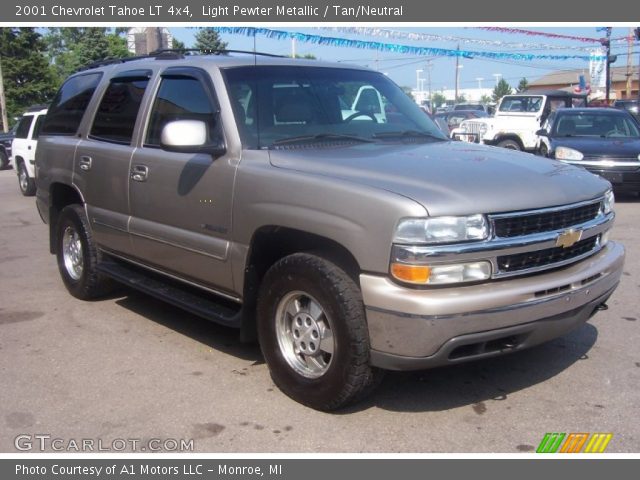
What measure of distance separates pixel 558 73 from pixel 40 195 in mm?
88808

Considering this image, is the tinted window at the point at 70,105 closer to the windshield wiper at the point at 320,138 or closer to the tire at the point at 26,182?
Result: the windshield wiper at the point at 320,138

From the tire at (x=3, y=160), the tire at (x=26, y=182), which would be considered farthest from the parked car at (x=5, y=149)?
the tire at (x=26, y=182)

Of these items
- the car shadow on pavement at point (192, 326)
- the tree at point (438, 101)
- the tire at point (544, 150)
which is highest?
the tree at point (438, 101)

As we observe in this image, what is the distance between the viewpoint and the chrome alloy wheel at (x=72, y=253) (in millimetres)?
6152

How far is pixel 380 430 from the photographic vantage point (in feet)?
11.8

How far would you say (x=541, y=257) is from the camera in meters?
3.57

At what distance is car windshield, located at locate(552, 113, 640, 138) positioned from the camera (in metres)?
12.7

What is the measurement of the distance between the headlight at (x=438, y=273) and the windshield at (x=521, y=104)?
15.9m

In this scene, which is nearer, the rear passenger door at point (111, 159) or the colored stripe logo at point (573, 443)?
the colored stripe logo at point (573, 443)

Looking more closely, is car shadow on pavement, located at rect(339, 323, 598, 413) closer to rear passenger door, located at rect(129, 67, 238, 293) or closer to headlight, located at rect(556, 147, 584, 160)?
rear passenger door, located at rect(129, 67, 238, 293)

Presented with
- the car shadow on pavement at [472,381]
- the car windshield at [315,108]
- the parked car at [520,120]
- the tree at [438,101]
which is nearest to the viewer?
the car shadow on pavement at [472,381]

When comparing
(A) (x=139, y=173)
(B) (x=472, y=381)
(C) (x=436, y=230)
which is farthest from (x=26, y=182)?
(C) (x=436, y=230)

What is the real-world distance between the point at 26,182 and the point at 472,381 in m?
13.4

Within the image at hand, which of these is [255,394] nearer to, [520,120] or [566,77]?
[520,120]
